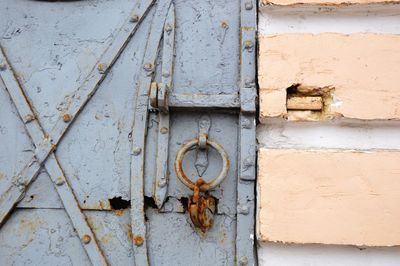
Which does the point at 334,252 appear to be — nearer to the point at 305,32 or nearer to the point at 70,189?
the point at 305,32

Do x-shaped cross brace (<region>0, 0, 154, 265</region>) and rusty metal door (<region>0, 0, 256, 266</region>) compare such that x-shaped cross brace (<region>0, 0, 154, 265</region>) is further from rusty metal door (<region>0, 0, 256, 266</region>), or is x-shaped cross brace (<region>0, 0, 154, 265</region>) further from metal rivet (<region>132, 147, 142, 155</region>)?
metal rivet (<region>132, 147, 142, 155</region>)

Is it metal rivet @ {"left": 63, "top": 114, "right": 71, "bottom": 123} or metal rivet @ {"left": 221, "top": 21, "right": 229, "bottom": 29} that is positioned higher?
metal rivet @ {"left": 221, "top": 21, "right": 229, "bottom": 29}

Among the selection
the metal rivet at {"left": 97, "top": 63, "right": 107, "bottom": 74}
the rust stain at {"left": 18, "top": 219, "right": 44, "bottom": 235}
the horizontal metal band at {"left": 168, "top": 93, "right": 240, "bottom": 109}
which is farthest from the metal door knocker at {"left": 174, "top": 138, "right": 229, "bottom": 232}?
the rust stain at {"left": 18, "top": 219, "right": 44, "bottom": 235}

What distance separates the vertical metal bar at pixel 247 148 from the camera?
1293mm

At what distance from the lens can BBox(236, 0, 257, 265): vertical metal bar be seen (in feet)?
4.24

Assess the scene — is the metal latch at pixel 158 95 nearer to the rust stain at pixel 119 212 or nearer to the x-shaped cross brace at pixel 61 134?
the x-shaped cross brace at pixel 61 134

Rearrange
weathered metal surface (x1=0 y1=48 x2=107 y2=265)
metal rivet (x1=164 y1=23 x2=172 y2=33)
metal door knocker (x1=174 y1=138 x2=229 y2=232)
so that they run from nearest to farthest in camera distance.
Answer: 1. metal door knocker (x1=174 y1=138 x2=229 y2=232)
2. weathered metal surface (x1=0 y1=48 x2=107 y2=265)
3. metal rivet (x1=164 y1=23 x2=172 y2=33)

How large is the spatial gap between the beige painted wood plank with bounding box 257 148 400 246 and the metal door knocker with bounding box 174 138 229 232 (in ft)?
0.36

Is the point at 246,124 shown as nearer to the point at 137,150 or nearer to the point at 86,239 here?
the point at 137,150

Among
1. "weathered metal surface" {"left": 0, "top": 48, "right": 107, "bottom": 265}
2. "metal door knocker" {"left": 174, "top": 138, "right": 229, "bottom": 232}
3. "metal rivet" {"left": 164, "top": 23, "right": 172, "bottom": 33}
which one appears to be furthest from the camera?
"metal rivet" {"left": 164, "top": 23, "right": 172, "bottom": 33}

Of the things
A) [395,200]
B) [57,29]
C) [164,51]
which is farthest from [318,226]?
[57,29]

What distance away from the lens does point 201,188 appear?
1.28 metres

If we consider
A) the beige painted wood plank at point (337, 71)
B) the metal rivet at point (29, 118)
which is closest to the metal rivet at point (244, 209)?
the beige painted wood plank at point (337, 71)

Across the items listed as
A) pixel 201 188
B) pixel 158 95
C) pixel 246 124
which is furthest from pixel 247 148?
pixel 158 95
